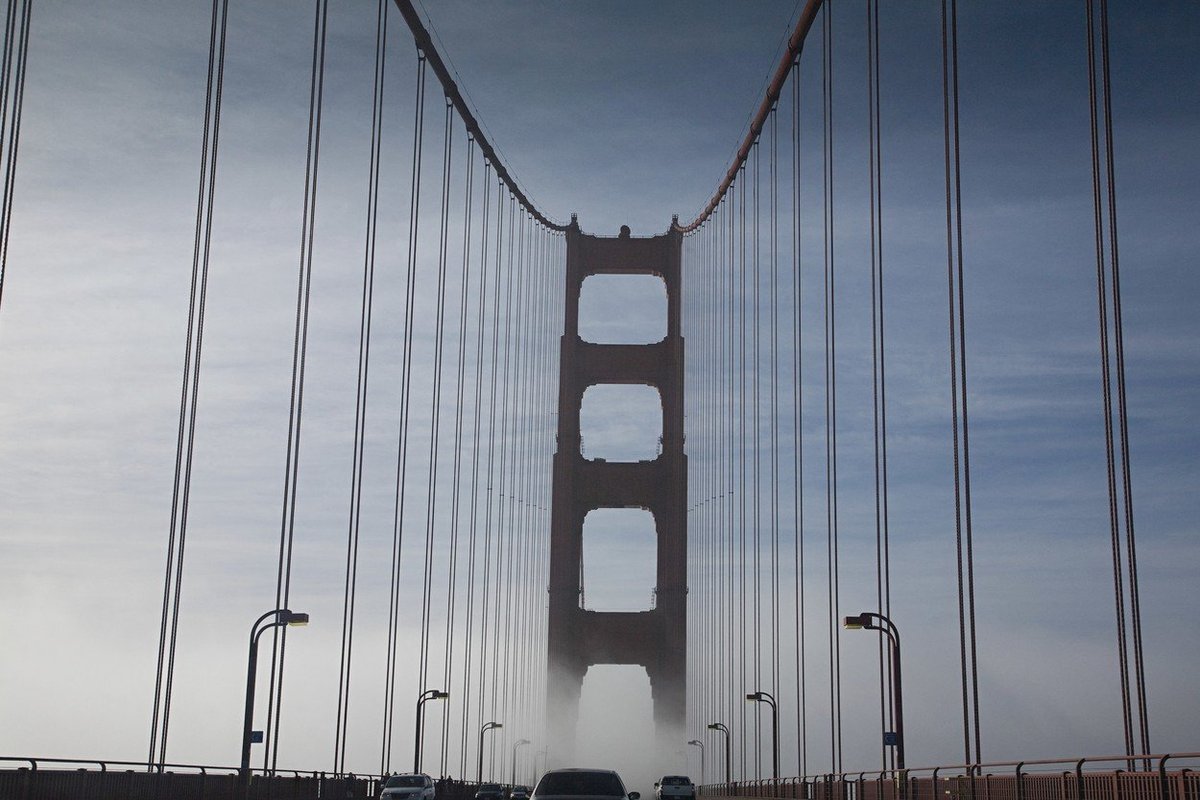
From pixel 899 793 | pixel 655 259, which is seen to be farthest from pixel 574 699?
pixel 899 793

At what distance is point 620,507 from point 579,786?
145 ft

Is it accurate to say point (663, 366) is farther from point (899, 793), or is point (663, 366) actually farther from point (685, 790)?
point (899, 793)

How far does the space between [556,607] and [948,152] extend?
1389 inches

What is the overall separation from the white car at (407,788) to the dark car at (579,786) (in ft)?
64.2

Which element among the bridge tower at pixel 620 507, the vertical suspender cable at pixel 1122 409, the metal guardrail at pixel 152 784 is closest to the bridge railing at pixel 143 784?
the metal guardrail at pixel 152 784

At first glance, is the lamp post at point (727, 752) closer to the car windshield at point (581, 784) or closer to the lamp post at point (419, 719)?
the lamp post at point (419, 719)

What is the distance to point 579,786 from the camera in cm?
1529

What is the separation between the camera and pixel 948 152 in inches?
960

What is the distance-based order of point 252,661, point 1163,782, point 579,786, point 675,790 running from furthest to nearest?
1. point 675,790
2. point 252,661
3. point 579,786
4. point 1163,782

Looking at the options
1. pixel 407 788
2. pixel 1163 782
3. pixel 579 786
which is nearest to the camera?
pixel 1163 782

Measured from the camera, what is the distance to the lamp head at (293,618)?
27.0m

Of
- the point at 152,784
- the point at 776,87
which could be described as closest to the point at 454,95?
the point at 776,87

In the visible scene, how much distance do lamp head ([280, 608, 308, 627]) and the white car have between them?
8661mm

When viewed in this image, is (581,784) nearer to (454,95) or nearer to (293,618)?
(293,618)
